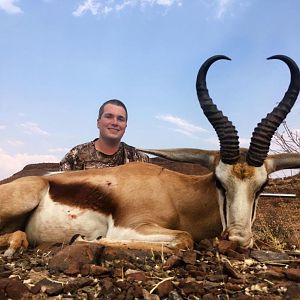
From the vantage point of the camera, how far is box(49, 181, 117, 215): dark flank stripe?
5504 millimetres

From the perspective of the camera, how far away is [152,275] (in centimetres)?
341

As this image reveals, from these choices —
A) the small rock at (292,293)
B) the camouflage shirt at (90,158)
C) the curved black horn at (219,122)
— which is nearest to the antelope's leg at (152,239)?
the curved black horn at (219,122)

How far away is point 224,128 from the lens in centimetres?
517

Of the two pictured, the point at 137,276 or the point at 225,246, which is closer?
the point at 137,276

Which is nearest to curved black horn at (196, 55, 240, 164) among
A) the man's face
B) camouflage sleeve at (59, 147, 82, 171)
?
the man's face

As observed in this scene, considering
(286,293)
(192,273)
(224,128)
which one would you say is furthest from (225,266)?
(224,128)

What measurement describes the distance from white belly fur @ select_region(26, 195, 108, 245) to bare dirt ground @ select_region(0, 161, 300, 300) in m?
1.01

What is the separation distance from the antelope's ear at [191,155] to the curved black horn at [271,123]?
528 millimetres

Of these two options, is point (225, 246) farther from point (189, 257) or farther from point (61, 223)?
point (61, 223)

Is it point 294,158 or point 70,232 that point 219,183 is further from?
point 70,232

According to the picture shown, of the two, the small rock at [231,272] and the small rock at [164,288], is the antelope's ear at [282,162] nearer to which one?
the small rock at [231,272]

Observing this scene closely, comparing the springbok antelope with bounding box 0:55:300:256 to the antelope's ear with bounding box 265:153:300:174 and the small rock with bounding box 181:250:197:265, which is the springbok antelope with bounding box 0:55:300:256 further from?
the small rock with bounding box 181:250:197:265

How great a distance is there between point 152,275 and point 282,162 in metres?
2.71

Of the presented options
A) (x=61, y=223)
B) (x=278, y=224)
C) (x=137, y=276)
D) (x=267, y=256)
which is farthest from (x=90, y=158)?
(x=137, y=276)
